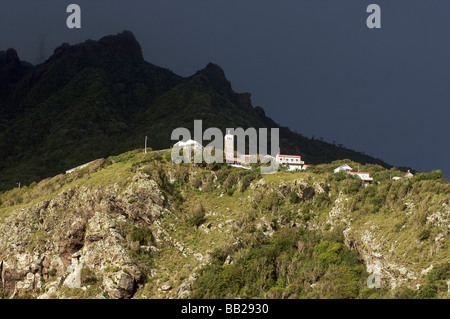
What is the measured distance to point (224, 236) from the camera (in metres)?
86.1

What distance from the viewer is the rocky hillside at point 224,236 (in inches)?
2960

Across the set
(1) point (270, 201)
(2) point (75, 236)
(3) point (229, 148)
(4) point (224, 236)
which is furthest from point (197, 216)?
(3) point (229, 148)

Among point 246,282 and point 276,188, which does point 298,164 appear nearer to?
point 276,188

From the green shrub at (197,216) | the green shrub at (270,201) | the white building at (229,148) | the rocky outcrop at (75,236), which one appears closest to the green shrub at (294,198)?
the green shrub at (270,201)

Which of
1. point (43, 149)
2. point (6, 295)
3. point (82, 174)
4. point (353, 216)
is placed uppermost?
point (43, 149)

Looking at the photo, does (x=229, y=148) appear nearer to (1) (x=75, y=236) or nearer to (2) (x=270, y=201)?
(2) (x=270, y=201)

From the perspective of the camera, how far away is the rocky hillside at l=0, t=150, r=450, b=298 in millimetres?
75188

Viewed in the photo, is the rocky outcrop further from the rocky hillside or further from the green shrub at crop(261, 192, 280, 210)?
the green shrub at crop(261, 192, 280, 210)

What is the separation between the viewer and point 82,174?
11038 centimetres

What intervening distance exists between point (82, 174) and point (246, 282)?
49337 millimetres

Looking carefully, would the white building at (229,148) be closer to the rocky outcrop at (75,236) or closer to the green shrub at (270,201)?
the green shrub at (270,201)

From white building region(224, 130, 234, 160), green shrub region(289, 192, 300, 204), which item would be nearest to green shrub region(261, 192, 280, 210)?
green shrub region(289, 192, 300, 204)
